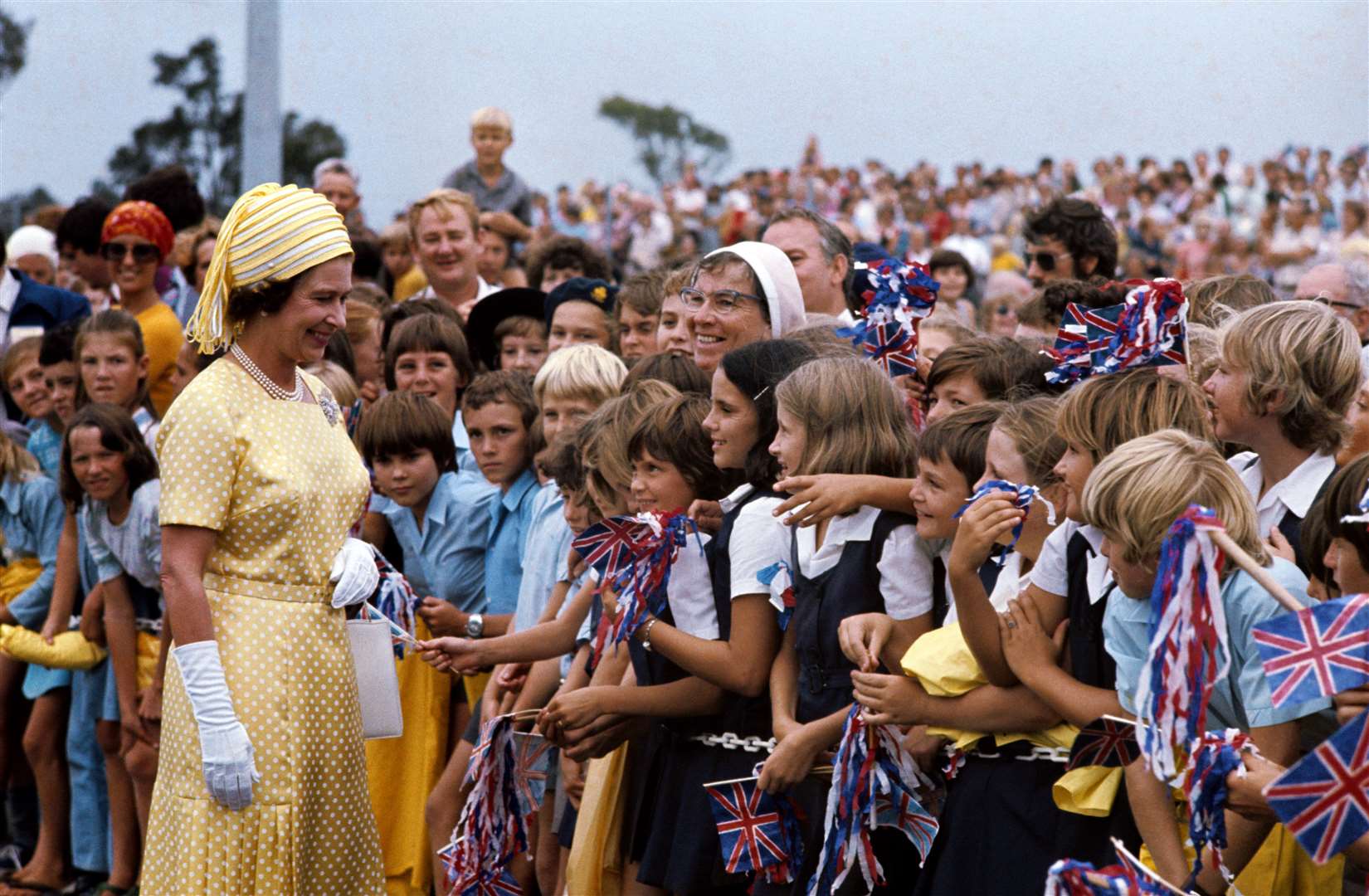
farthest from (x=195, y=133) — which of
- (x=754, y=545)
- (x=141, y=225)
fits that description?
(x=754, y=545)

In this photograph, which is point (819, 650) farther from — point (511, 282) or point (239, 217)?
point (511, 282)

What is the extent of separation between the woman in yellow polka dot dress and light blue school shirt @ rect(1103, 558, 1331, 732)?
6.58ft

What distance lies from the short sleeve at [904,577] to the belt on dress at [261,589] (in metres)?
1.46

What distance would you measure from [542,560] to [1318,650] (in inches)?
128

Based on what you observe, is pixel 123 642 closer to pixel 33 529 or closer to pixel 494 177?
pixel 33 529

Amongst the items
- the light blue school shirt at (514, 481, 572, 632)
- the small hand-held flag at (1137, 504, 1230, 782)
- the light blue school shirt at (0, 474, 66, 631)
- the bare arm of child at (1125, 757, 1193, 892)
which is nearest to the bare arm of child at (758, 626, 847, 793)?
the bare arm of child at (1125, 757, 1193, 892)

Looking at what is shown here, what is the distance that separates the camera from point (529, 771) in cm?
511

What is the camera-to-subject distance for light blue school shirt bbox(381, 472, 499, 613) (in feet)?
20.1

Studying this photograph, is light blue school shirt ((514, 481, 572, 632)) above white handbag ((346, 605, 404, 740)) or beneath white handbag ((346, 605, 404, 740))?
above

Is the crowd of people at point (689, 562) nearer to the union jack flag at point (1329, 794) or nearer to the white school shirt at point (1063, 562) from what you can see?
the white school shirt at point (1063, 562)

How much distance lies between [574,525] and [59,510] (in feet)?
11.6

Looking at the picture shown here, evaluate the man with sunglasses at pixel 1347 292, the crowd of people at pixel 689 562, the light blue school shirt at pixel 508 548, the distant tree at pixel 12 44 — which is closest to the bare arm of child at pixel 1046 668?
the crowd of people at pixel 689 562

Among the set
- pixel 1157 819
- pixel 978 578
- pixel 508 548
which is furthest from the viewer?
pixel 508 548

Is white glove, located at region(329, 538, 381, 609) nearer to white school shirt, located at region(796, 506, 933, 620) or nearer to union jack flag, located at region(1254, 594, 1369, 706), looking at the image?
white school shirt, located at region(796, 506, 933, 620)
